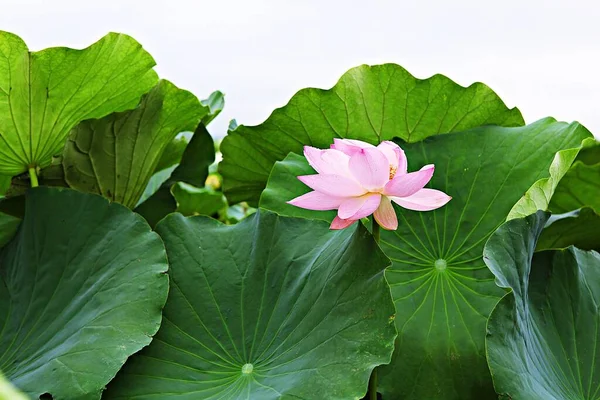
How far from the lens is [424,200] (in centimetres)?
54

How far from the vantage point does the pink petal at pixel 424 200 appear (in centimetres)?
54

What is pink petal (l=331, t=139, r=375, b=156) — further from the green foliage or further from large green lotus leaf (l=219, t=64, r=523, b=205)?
large green lotus leaf (l=219, t=64, r=523, b=205)

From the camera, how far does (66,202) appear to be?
70 cm

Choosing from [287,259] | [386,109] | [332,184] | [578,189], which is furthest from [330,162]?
[578,189]

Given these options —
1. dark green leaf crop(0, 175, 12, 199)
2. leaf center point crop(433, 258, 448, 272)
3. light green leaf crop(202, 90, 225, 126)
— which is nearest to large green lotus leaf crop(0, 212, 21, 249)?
dark green leaf crop(0, 175, 12, 199)

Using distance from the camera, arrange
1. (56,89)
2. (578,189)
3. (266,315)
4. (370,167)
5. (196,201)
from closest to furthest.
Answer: (370,167), (266,315), (56,89), (578,189), (196,201)

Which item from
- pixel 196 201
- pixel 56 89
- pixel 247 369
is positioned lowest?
pixel 196 201

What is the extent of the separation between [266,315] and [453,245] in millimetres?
236

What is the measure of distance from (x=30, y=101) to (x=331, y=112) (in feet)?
1.22

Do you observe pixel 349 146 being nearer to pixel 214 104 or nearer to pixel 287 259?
pixel 287 259

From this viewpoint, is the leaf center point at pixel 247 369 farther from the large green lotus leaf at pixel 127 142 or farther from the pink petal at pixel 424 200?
the large green lotus leaf at pixel 127 142

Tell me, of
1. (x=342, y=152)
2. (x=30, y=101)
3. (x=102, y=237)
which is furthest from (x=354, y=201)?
(x=30, y=101)

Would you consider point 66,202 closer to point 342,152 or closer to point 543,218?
point 342,152

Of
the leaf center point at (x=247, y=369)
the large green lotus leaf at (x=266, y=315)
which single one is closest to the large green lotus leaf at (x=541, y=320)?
the large green lotus leaf at (x=266, y=315)
